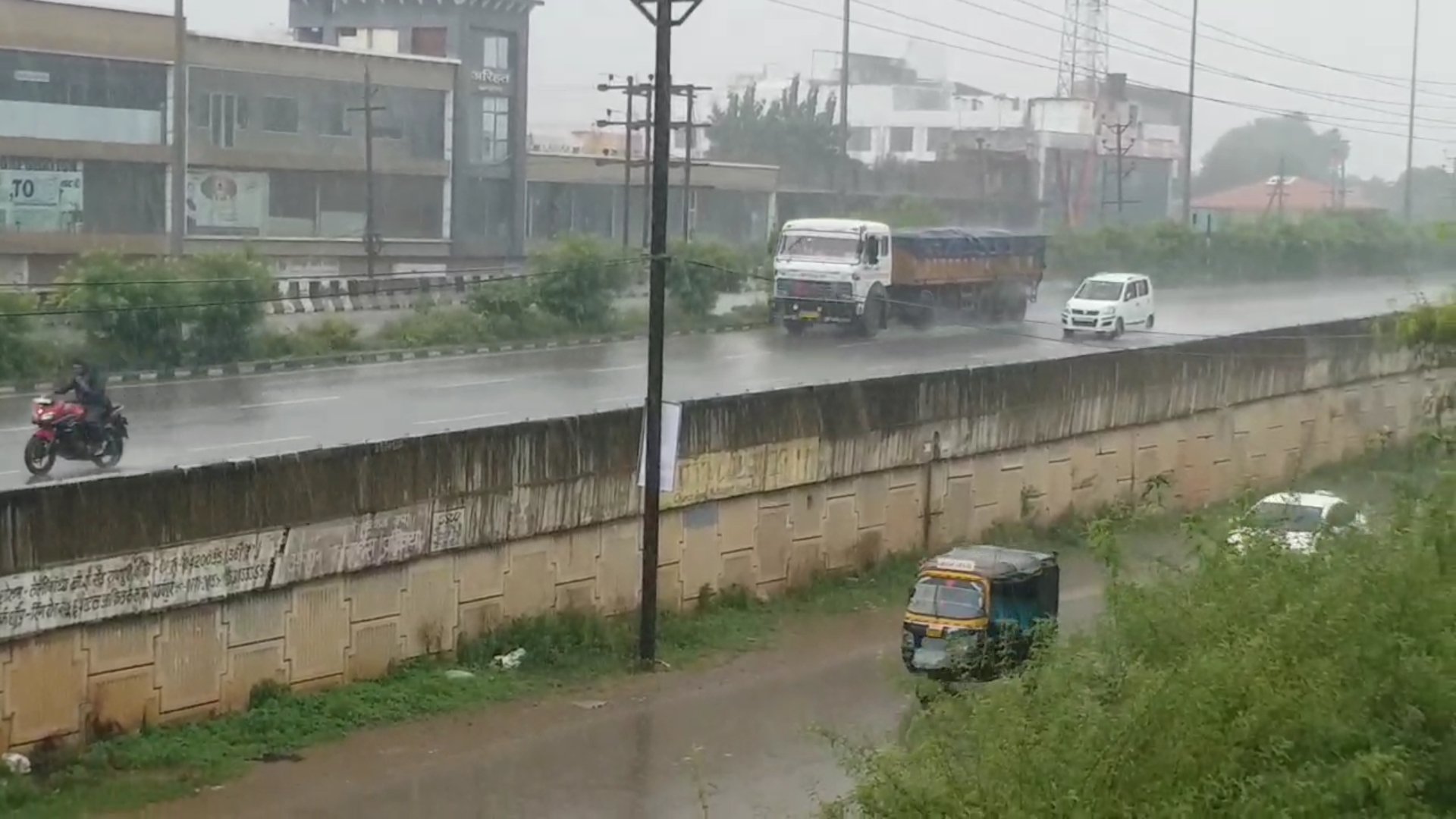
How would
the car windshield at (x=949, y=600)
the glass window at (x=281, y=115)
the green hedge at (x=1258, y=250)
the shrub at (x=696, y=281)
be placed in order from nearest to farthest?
the car windshield at (x=949, y=600)
the shrub at (x=696, y=281)
the glass window at (x=281, y=115)
the green hedge at (x=1258, y=250)

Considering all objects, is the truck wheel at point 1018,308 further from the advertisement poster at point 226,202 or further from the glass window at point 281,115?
the glass window at point 281,115

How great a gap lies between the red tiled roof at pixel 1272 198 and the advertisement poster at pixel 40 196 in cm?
4644

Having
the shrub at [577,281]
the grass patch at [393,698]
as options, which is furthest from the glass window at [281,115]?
the grass patch at [393,698]

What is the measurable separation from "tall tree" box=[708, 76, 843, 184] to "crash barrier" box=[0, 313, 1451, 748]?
41.7 m

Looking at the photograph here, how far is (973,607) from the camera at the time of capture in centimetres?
1647

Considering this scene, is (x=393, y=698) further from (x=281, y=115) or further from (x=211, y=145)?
(x=281, y=115)

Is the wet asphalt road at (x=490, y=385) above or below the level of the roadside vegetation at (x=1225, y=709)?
below

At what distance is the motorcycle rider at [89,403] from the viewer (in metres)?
20.5

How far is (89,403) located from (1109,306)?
79.0 feet

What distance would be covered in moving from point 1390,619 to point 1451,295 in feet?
39.3

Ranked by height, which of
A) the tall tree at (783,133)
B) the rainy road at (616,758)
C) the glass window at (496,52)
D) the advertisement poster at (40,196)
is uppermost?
the glass window at (496,52)

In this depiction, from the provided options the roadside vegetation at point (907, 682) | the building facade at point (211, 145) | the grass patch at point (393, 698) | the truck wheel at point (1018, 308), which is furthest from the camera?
the truck wheel at point (1018, 308)

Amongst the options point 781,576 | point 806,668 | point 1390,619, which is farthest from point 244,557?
point 1390,619

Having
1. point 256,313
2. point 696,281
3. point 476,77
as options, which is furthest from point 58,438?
point 476,77
